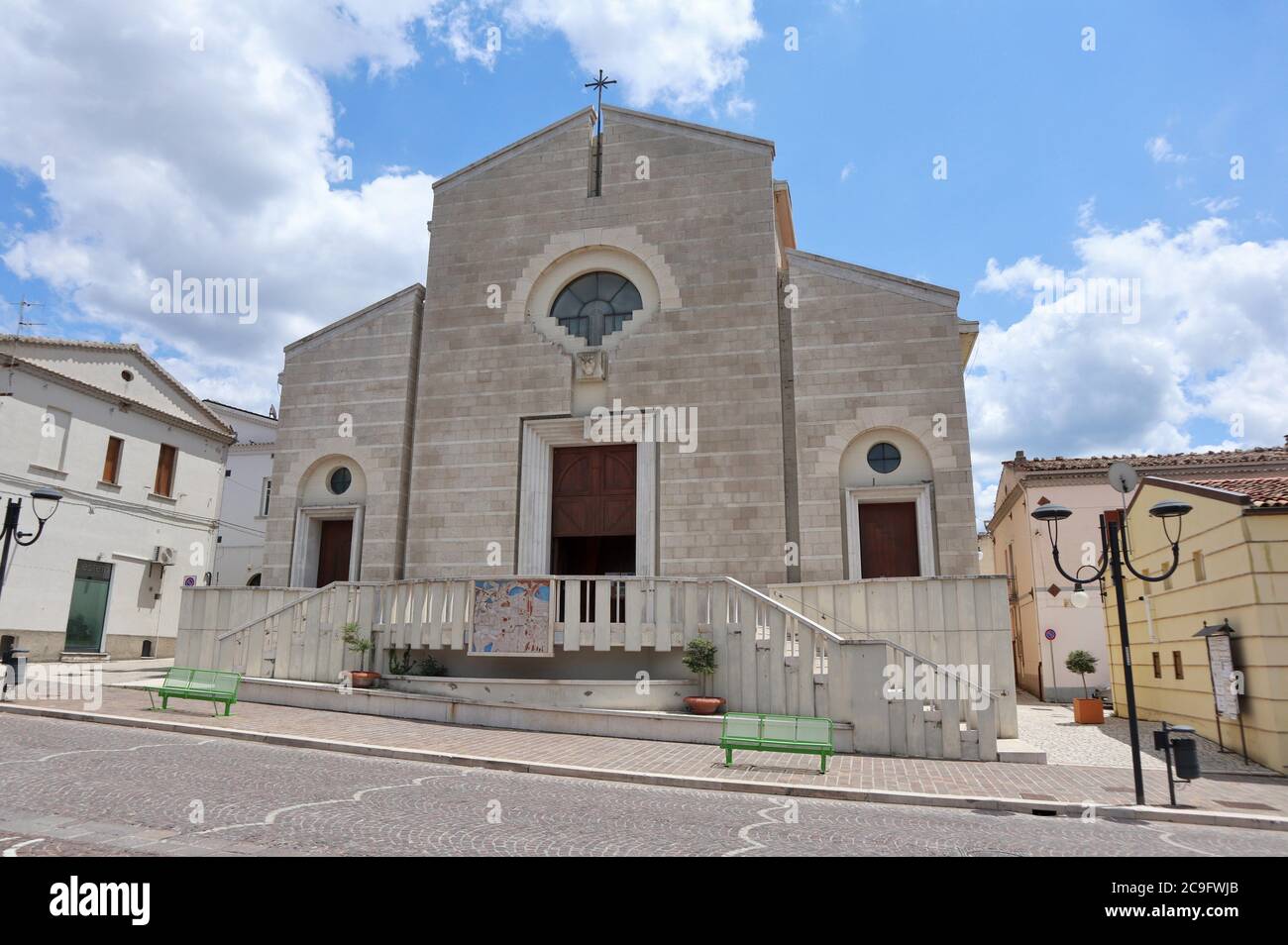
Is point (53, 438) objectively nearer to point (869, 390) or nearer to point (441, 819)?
point (869, 390)

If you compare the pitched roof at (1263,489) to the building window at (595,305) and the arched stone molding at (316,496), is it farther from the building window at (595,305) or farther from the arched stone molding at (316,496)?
the arched stone molding at (316,496)

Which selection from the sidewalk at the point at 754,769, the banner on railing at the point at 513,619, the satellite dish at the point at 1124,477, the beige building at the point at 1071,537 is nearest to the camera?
the sidewalk at the point at 754,769

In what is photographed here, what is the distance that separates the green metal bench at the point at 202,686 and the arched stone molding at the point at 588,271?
10.3m

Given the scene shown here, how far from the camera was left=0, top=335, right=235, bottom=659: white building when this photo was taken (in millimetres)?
22906

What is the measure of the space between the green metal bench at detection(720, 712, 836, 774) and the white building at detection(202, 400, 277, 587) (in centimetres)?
3047

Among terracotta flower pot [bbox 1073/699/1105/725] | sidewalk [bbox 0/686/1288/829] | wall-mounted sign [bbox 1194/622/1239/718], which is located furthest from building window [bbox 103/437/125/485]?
wall-mounted sign [bbox 1194/622/1239/718]

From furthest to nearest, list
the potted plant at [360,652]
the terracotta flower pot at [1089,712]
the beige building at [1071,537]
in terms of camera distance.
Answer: the beige building at [1071,537]
the terracotta flower pot at [1089,712]
the potted plant at [360,652]

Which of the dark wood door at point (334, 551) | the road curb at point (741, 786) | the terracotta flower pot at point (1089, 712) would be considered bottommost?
the road curb at point (741, 786)

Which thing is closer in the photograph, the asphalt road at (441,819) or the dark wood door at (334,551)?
the asphalt road at (441,819)

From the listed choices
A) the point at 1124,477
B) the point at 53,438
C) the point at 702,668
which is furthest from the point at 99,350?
the point at 1124,477

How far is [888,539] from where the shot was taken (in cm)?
1808

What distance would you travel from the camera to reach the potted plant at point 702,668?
1384cm

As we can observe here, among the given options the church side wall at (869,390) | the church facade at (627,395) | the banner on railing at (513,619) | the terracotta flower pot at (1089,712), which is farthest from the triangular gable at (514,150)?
the terracotta flower pot at (1089,712)
